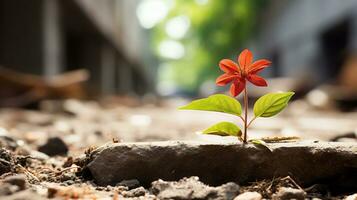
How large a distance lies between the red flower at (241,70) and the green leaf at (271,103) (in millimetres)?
59

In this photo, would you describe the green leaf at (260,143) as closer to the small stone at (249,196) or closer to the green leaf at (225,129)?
the green leaf at (225,129)

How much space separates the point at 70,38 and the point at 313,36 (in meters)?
7.23

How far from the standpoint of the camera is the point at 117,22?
42.2 ft

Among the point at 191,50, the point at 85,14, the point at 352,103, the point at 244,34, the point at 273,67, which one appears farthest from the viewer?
the point at 191,50

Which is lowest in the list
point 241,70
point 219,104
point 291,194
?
point 291,194

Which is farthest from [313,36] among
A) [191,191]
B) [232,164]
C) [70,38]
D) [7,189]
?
[7,189]

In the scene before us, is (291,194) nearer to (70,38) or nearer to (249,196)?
(249,196)

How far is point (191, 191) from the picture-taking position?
1220 millimetres

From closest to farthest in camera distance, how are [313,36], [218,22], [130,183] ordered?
[130,183] < [313,36] < [218,22]

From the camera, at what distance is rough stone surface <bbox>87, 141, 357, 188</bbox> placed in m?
1.42

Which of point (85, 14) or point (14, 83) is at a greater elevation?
point (85, 14)

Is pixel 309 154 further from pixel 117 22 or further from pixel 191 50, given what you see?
pixel 191 50

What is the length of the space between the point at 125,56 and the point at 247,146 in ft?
47.9

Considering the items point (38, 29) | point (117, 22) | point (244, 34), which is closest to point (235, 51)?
point (244, 34)
